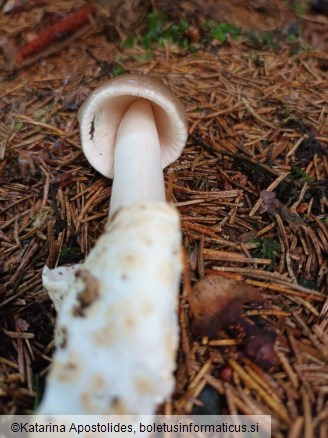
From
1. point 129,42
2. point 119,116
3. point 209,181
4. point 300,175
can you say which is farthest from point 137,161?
point 129,42

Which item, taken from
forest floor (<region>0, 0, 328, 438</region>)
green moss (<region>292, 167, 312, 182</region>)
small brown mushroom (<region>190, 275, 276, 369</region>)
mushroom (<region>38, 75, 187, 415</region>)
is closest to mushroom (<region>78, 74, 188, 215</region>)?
forest floor (<region>0, 0, 328, 438</region>)

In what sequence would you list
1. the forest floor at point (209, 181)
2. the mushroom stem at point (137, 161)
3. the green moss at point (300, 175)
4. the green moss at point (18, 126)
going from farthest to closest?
1. the green moss at point (18, 126)
2. the green moss at point (300, 175)
3. the mushroom stem at point (137, 161)
4. the forest floor at point (209, 181)

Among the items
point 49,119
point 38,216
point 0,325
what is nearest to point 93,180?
point 38,216

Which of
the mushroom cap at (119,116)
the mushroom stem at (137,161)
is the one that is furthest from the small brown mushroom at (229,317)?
the mushroom cap at (119,116)

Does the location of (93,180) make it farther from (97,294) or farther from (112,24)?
(112,24)

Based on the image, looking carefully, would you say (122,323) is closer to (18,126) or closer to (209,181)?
(209,181)

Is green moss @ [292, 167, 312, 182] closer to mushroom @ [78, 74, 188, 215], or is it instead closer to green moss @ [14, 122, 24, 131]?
mushroom @ [78, 74, 188, 215]

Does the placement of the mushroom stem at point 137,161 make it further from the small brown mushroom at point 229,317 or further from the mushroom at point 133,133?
the small brown mushroom at point 229,317
